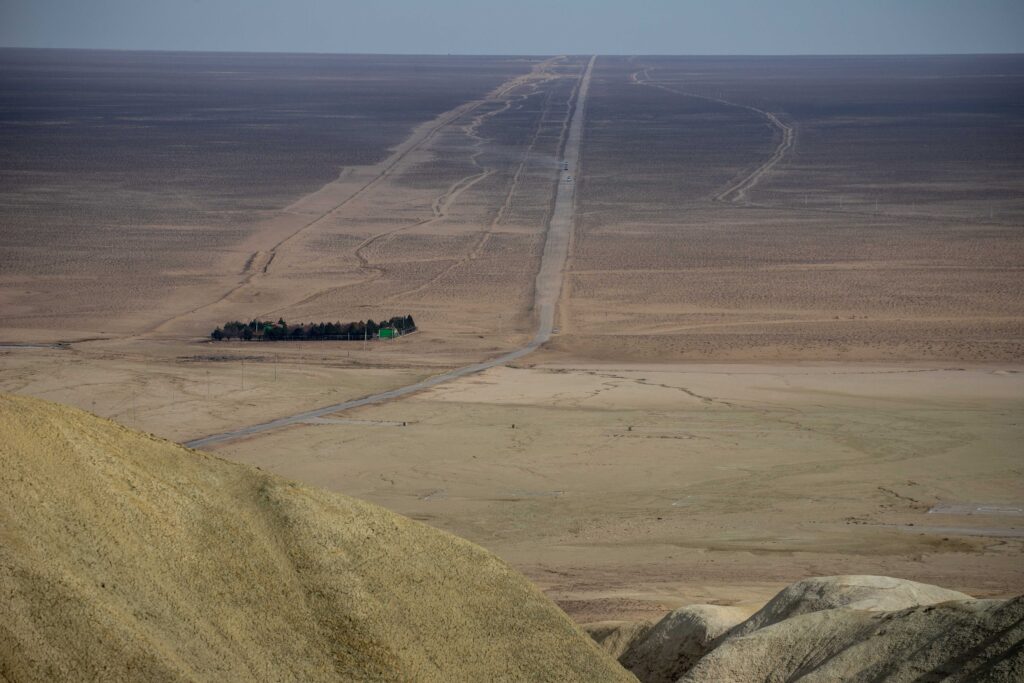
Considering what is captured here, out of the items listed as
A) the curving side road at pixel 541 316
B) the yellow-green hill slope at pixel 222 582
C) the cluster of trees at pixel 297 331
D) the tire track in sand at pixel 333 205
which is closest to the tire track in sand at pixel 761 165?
the curving side road at pixel 541 316

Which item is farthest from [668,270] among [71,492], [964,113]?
[964,113]

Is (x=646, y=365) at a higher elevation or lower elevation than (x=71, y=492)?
lower

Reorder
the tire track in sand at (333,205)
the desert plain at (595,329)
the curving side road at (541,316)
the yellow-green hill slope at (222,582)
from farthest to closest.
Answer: the tire track in sand at (333,205) < the curving side road at (541,316) < the desert plain at (595,329) < the yellow-green hill slope at (222,582)

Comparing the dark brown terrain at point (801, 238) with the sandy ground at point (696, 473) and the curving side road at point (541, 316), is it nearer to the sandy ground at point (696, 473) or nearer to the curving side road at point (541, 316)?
the curving side road at point (541, 316)

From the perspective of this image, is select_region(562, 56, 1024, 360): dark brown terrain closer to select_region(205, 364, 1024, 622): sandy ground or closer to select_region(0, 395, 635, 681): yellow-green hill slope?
select_region(205, 364, 1024, 622): sandy ground

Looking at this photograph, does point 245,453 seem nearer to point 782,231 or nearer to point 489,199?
point 782,231

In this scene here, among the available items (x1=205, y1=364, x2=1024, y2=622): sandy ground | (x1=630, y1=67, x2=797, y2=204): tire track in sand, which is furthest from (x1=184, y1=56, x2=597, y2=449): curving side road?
(x1=630, y1=67, x2=797, y2=204): tire track in sand

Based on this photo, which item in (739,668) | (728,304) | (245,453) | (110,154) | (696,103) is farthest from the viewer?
(696,103)
